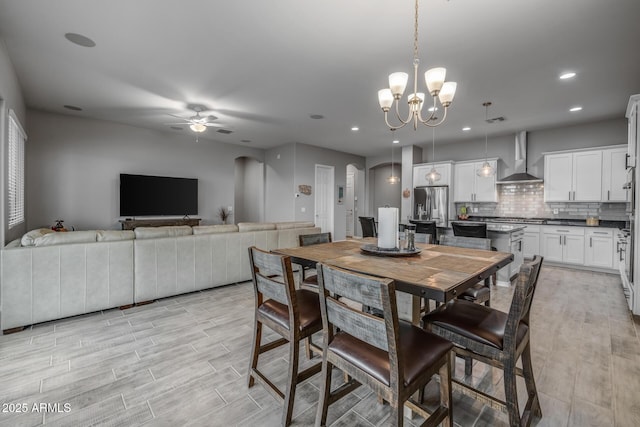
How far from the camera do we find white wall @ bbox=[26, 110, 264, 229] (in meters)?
5.02

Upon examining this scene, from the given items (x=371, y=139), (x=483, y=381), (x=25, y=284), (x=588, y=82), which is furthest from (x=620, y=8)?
(x=25, y=284)

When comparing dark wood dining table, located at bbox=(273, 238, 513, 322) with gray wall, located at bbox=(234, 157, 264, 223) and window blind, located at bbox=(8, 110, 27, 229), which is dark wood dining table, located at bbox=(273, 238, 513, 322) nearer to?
window blind, located at bbox=(8, 110, 27, 229)

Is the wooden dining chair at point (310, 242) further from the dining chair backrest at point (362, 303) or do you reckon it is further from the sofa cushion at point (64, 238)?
the sofa cushion at point (64, 238)


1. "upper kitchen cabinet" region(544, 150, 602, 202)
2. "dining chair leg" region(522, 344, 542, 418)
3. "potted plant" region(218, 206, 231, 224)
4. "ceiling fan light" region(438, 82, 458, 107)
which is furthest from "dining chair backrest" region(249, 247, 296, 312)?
"upper kitchen cabinet" region(544, 150, 602, 202)

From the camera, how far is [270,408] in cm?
168

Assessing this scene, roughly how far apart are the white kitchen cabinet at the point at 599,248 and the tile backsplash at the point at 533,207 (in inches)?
25.3

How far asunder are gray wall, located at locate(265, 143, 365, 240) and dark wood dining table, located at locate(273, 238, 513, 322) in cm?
505

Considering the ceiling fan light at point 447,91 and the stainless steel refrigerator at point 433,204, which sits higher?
the ceiling fan light at point 447,91

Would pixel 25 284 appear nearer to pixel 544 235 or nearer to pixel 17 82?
pixel 17 82

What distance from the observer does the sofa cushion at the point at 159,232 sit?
10.8 feet

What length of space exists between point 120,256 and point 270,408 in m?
2.50

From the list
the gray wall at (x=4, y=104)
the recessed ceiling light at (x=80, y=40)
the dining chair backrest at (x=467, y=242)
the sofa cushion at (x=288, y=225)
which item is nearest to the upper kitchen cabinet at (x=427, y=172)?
the sofa cushion at (x=288, y=225)

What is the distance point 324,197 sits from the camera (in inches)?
320

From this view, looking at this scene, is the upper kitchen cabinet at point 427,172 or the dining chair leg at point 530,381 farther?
the upper kitchen cabinet at point 427,172
